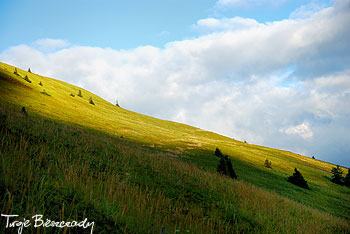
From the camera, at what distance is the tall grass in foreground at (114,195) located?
390cm

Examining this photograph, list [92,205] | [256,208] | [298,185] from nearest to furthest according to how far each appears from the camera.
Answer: [92,205] → [256,208] → [298,185]

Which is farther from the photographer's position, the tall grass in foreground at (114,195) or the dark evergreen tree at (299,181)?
the dark evergreen tree at (299,181)

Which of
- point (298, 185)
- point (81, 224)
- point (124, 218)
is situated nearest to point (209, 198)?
point (124, 218)

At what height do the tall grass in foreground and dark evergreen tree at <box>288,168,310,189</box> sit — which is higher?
the tall grass in foreground

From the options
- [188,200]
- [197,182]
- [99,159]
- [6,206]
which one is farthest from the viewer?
[197,182]

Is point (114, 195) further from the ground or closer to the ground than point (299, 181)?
further from the ground

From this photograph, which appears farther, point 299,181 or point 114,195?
point 299,181

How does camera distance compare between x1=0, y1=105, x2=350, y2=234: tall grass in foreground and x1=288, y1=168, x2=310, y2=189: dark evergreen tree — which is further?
x1=288, y1=168, x2=310, y2=189: dark evergreen tree

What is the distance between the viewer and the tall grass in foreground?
3902 millimetres

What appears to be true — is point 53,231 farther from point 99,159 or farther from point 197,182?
point 197,182

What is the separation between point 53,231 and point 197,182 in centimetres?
845

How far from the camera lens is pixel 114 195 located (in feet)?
17.4

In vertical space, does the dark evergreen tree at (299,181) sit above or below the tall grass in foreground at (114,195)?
below

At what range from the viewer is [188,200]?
28.0ft
